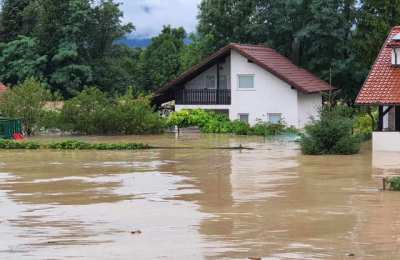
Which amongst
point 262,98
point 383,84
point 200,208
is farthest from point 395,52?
point 200,208

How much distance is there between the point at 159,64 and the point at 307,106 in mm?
26354

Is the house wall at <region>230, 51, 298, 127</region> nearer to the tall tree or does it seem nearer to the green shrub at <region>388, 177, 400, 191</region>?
the tall tree

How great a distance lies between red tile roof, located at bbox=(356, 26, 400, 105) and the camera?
35281 mm

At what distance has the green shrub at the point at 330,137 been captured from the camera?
32625mm

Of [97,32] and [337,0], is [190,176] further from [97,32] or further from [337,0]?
[97,32]

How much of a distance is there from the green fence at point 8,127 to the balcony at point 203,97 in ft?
42.4

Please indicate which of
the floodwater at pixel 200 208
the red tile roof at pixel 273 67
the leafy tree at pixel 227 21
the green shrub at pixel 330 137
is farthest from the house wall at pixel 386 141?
the leafy tree at pixel 227 21

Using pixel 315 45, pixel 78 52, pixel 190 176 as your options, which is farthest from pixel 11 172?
pixel 78 52

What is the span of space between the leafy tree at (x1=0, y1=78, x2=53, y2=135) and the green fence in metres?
2.14

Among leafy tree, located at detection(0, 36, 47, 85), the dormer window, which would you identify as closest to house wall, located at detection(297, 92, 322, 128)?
the dormer window

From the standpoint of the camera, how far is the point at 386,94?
3566cm

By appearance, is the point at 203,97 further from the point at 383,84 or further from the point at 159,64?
the point at 159,64

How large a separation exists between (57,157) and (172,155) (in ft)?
15.0

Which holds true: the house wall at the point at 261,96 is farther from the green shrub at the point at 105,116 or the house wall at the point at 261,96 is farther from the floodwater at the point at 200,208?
the floodwater at the point at 200,208
